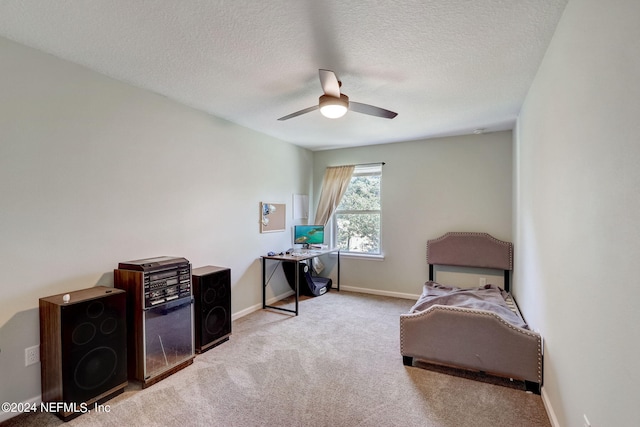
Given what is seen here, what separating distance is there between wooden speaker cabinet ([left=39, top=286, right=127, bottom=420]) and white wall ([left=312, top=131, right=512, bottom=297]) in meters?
3.59

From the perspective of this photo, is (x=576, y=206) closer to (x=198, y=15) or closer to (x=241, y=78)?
(x=198, y=15)

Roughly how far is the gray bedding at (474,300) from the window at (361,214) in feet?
5.02

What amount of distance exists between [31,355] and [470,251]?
4568mm

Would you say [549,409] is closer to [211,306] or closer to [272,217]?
[211,306]

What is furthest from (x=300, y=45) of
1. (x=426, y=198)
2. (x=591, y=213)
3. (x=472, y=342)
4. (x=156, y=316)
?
(x=426, y=198)

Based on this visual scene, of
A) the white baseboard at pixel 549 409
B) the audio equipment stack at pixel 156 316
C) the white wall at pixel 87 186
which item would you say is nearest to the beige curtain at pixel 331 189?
the white wall at pixel 87 186

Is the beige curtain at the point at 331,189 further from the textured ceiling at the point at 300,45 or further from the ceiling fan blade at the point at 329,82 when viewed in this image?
the ceiling fan blade at the point at 329,82

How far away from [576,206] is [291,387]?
2.20m

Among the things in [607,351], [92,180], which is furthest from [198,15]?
[607,351]

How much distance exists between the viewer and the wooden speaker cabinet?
190 cm

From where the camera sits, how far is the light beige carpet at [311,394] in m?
1.93

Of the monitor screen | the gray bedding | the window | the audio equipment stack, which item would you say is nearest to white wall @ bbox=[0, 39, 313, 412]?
the audio equipment stack

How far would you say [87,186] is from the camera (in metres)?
2.35

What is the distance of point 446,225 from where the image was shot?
439 cm
